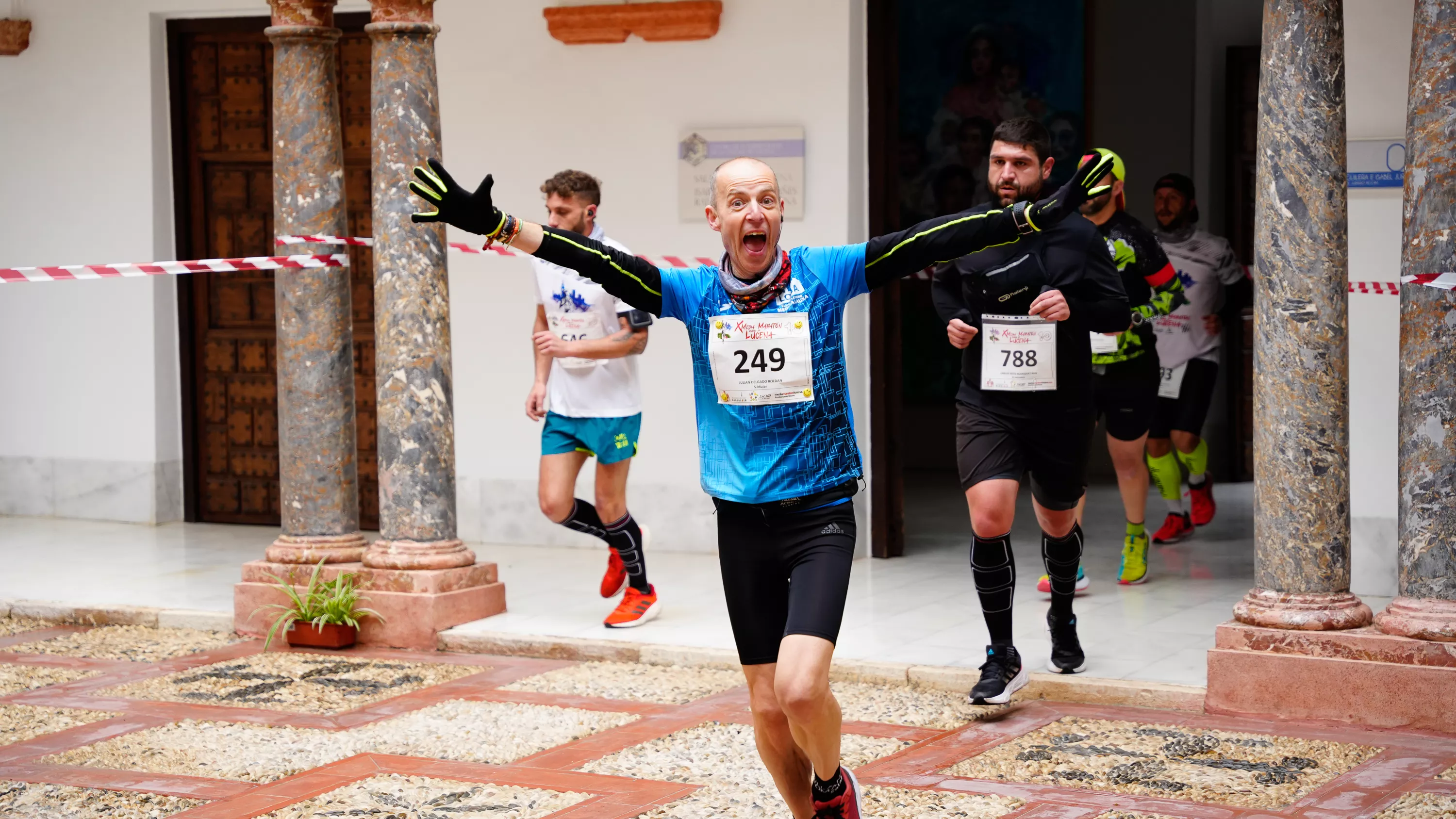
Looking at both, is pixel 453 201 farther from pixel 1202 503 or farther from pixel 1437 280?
pixel 1202 503

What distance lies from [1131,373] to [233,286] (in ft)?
19.9

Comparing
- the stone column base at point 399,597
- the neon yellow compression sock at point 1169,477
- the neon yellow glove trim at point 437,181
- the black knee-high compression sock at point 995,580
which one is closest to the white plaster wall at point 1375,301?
the neon yellow compression sock at point 1169,477

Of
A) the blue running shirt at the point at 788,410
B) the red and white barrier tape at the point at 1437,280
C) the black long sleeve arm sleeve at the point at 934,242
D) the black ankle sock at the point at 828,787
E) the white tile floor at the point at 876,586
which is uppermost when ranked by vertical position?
the black long sleeve arm sleeve at the point at 934,242

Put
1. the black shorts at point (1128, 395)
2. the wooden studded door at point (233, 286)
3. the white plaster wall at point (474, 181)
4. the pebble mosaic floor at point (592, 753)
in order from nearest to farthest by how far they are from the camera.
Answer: the pebble mosaic floor at point (592, 753), the black shorts at point (1128, 395), the white plaster wall at point (474, 181), the wooden studded door at point (233, 286)

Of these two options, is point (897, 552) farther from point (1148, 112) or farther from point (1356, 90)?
point (1148, 112)

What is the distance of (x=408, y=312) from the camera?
800 cm

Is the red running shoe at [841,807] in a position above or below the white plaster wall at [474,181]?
below

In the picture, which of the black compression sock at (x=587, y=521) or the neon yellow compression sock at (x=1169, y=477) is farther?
the neon yellow compression sock at (x=1169, y=477)

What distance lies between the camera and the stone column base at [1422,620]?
6.14m

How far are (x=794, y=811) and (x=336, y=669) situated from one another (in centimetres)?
338

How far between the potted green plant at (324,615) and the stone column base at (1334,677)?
3792 millimetres

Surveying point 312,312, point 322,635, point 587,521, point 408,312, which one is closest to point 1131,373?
point 587,521

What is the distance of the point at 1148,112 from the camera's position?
13.4 metres

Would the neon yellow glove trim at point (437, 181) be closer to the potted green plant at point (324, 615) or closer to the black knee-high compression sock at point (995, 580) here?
the black knee-high compression sock at point (995, 580)
